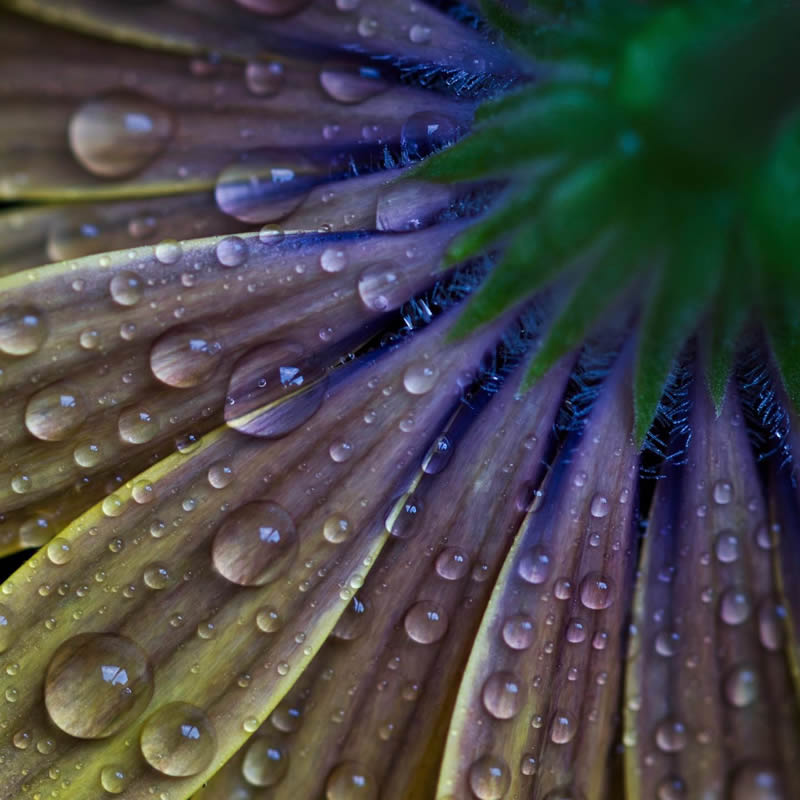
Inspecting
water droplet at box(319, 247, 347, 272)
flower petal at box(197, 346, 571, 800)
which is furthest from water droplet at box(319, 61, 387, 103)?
flower petal at box(197, 346, 571, 800)

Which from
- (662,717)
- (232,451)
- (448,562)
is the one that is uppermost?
(232,451)

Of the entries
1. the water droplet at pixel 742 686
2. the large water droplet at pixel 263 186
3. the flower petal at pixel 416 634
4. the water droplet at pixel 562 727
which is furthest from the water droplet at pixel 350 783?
the large water droplet at pixel 263 186

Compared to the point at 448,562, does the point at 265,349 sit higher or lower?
higher

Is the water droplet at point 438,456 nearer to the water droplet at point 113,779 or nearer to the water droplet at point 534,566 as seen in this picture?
the water droplet at point 534,566

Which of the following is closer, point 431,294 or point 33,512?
point 33,512

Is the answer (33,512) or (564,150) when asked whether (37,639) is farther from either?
(564,150)

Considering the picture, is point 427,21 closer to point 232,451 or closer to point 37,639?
point 232,451

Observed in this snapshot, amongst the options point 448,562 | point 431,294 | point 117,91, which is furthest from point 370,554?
point 117,91

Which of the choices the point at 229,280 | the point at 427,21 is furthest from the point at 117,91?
the point at 427,21
